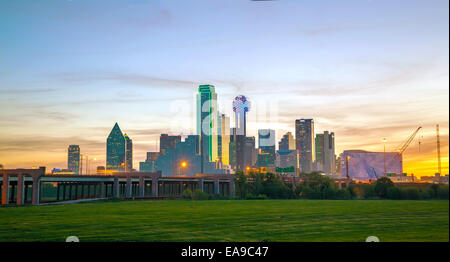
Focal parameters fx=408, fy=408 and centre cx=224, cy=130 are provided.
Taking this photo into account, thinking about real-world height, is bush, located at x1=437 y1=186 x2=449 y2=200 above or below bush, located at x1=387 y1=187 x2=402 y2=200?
above

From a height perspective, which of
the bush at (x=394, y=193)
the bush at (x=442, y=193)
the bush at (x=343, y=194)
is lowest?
the bush at (x=343, y=194)

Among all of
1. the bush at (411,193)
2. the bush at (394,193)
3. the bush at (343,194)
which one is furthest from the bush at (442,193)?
the bush at (343,194)

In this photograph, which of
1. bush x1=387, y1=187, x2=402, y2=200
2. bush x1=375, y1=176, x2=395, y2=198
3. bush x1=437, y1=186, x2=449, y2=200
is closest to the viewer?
bush x1=437, y1=186, x2=449, y2=200

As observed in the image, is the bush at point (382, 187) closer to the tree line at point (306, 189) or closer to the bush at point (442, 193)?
the tree line at point (306, 189)

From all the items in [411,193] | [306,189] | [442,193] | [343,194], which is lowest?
[343,194]

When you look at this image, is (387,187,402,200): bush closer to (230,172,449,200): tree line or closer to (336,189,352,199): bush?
(230,172,449,200): tree line

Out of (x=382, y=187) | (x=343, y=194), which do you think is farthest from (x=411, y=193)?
(x=343, y=194)

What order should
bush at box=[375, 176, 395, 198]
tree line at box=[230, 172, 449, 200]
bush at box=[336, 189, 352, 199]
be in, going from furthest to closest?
bush at box=[336, 189, 352, 199] < tree line at box=[230, 172, 449, 200] < bush at box=[375, 176, 395, 198]

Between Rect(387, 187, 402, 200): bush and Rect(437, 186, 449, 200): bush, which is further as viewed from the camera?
Rect(387, 187, 402, 200): bush

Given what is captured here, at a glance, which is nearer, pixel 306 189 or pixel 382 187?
pixel 382 187

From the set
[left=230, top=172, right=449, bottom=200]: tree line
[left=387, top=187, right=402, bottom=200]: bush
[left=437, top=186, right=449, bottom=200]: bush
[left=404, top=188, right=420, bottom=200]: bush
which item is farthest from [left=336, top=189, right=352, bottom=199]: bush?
[left=437, top=186, right=449, bottom=200]: bush

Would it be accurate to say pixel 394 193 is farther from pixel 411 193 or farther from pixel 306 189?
pixel 306 189
